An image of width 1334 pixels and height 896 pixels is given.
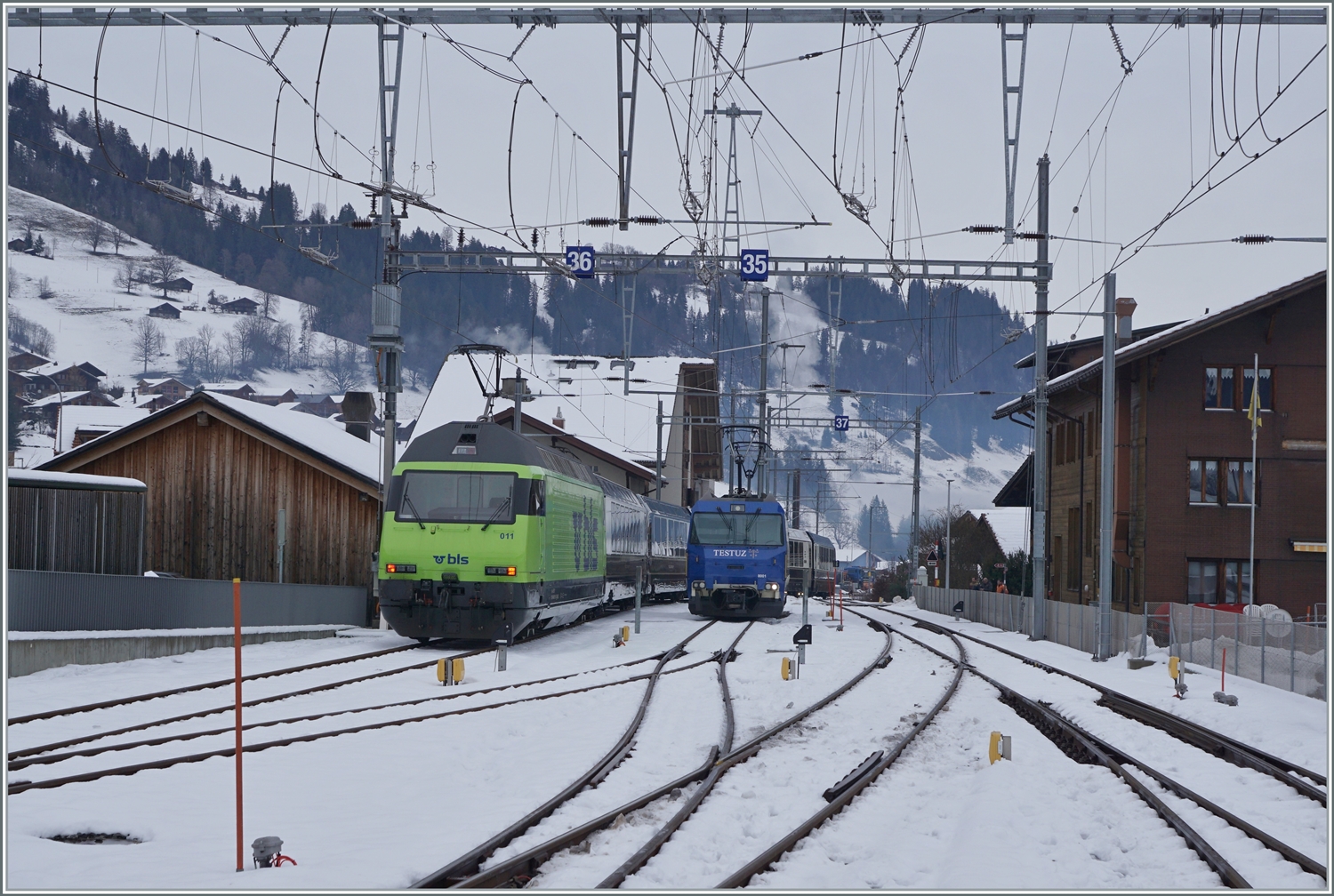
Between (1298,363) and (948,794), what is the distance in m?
27.3

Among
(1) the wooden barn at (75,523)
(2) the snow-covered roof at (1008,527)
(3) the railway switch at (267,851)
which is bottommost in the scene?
(2) the snow-covered roof at (1008,527)

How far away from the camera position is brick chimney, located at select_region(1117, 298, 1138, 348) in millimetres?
36531

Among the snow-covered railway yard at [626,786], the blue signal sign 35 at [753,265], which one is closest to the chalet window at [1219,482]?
the blue signal sign 35 at [753,265]

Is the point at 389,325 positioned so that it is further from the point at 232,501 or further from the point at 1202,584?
the point at 1202,584

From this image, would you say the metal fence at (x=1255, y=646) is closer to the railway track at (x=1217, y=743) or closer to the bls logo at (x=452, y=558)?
the railway track at (x=1217, y=743)

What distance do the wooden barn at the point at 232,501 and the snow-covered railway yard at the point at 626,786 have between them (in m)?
8.32

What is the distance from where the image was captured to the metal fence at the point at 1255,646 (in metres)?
16.8

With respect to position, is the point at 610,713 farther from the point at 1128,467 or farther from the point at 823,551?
the point at 823,551

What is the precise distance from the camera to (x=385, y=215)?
21859mm

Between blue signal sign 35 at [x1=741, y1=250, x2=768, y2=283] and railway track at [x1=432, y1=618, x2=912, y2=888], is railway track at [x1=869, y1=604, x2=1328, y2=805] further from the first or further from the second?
blue signal sign 35 at [x1=741, y1=250, x2=768, y2=283]

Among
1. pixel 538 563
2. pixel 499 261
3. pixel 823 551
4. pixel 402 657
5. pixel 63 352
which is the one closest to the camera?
pixel 402 657

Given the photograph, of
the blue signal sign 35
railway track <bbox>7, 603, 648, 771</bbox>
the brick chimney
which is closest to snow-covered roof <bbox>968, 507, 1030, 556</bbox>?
the brick chimney

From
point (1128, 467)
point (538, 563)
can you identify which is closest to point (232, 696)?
point (538, 563)

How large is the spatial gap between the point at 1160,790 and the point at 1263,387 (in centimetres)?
2581
